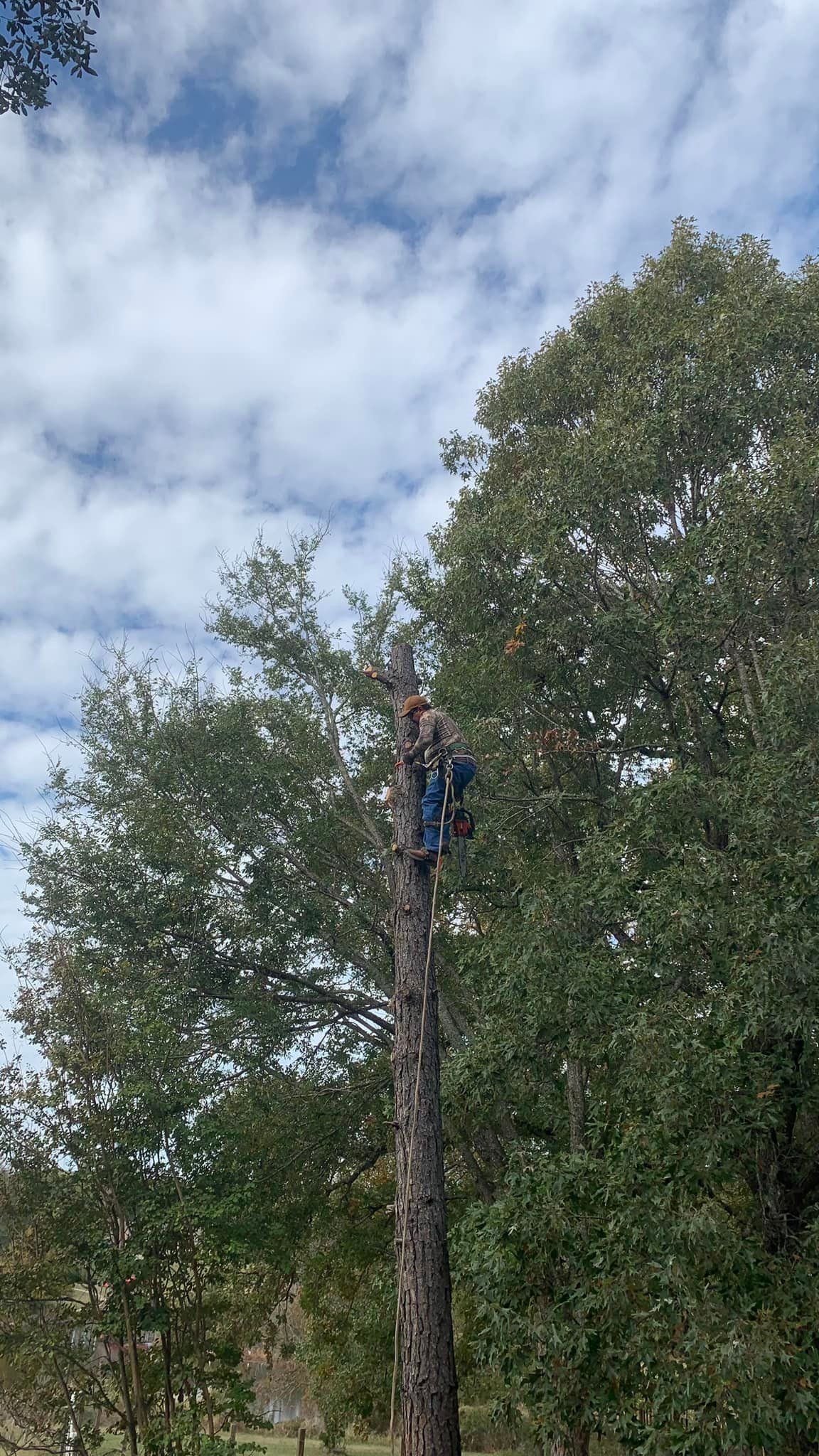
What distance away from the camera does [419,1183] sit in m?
4.39

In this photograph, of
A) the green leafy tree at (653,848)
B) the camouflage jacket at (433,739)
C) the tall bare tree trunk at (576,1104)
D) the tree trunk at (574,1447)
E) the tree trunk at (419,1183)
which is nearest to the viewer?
the tree trunk at (419,1183)

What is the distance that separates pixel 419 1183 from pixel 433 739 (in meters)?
2.39

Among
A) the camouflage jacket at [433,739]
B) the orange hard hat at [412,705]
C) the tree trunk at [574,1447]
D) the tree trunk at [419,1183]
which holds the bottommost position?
the tree trunk at [574,1447]

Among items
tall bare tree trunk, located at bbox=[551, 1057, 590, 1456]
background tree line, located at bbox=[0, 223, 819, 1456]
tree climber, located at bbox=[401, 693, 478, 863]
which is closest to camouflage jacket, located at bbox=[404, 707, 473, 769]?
tree climber, located at bbox=[401, 693, 478, 863]

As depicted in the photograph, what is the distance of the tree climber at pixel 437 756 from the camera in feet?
17.8

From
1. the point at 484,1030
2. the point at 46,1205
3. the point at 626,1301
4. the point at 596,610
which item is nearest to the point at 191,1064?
the point at 46,1205

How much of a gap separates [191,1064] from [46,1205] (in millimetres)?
1721

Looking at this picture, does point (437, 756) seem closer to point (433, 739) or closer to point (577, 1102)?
point (433, 739)

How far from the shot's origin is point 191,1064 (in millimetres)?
8383

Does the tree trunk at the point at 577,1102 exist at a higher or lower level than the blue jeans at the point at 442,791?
lower

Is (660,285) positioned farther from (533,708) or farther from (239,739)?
(239,739)

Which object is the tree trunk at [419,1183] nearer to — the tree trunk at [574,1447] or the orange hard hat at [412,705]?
the orange hard hat at [412,705]

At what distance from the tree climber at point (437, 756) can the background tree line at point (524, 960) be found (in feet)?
4.47

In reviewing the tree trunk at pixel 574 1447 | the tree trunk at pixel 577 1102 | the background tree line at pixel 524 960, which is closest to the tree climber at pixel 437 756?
the background tree line at pixel 524 960
